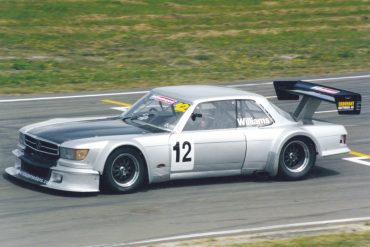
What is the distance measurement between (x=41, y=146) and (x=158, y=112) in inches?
70.5

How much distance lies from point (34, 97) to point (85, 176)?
28.7ft

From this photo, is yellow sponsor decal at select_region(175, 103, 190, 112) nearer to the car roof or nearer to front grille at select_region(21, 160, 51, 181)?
the car roof

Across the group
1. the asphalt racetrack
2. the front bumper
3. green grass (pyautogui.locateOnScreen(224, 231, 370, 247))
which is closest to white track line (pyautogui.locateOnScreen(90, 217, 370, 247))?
the asphalt racetrack

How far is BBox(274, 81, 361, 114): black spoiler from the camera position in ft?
43.3

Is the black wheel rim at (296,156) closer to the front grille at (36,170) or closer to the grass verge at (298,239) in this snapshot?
the grass verge at (298,239)

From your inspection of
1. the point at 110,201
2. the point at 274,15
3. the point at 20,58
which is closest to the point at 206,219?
the point at 110,201

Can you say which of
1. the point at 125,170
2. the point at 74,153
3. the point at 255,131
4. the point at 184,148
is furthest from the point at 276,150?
the point at 74,153

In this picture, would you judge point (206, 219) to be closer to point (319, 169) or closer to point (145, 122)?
point (145, 122)

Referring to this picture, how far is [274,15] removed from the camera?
1289 inches

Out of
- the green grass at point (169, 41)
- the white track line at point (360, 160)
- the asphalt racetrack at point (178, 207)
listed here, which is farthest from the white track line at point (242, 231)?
the green grass at point (169, 41)

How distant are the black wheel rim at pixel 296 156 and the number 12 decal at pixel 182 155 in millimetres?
1578

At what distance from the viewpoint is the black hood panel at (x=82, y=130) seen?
39.4 ft

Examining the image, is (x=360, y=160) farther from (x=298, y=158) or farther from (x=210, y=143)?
(x=210, y=143)

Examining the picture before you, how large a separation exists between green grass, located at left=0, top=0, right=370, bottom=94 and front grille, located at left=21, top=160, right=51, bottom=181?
28.1ft
